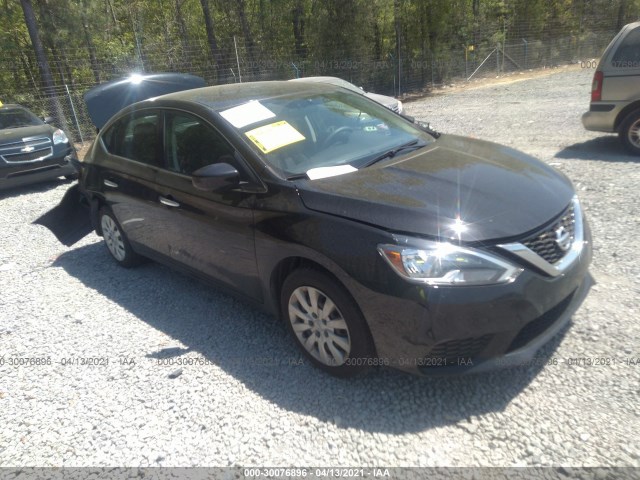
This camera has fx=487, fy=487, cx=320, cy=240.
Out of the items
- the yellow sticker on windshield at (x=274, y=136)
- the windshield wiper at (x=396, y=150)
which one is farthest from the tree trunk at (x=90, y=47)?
the windshield wiper at (x=396, y=150)

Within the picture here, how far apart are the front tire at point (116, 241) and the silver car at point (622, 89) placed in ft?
21.5

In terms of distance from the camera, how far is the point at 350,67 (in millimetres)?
20031

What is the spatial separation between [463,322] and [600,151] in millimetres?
6336

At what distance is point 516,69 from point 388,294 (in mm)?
26475

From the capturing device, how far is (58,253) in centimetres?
571

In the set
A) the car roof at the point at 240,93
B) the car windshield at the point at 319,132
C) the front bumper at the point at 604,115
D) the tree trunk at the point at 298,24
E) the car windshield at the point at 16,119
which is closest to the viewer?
the car windshield at the point at 319,132

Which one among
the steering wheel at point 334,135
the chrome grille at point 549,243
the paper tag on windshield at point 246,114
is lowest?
the chrome grille at point 549,243

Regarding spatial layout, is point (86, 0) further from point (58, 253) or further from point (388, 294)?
point (388, 294)

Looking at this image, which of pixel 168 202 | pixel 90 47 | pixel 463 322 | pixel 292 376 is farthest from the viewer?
pixel 90 47

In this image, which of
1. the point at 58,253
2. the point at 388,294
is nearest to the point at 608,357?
the point at 388,294

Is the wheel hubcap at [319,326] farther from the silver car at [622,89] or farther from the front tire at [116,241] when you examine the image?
the silver car at [622,89]

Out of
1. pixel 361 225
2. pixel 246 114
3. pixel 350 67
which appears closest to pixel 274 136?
pixel 246 114

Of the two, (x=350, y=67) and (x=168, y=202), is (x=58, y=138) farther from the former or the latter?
(x=350, y=67)

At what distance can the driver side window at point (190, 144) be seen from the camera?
3426mm
